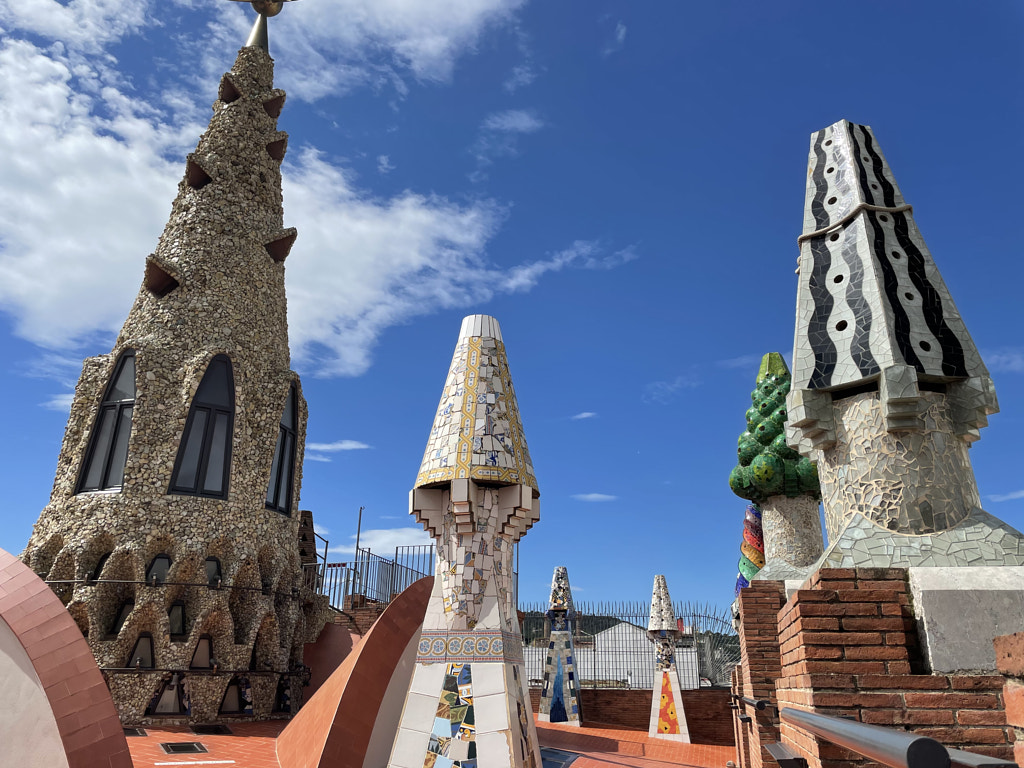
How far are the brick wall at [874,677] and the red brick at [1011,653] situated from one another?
48.8 inches

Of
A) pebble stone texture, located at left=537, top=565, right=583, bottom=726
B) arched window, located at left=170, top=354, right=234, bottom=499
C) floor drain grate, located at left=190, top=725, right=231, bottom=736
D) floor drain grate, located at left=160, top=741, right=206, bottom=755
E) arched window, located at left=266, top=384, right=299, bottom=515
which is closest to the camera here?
floor drain grate, located at left=160, top=741, right=206, bottom=755

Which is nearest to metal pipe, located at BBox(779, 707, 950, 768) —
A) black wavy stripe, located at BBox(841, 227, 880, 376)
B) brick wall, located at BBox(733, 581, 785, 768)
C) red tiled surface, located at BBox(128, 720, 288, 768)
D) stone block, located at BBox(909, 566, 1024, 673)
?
stone block, located at BBox(909, 566, 1024, 673)

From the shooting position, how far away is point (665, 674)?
15781 mm

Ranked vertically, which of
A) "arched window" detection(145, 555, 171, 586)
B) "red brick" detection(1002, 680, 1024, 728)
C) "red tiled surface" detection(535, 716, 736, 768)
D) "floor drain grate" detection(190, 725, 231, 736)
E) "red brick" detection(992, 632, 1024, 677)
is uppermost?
"arched window" detection(145, 555, 171, 586)

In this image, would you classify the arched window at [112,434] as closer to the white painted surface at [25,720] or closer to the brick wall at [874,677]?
the white painted surface at [25,720]

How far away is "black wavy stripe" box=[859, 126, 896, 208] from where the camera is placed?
5160mm

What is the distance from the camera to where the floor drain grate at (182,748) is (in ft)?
28.3

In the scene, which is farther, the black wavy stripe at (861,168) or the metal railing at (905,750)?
the black wavy stripe at (861,168)

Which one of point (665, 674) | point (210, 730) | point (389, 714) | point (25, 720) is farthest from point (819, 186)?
point (665, 674)

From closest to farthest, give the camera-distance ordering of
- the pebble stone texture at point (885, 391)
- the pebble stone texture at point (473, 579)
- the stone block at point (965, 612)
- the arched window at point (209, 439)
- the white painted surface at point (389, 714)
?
the stone block at point (965, 612), the pebble stone texture at point (885, 391), the pebble stone texture at point (473, 579), the white painted surface at point (389, 714), the arched window at point (209, 439)

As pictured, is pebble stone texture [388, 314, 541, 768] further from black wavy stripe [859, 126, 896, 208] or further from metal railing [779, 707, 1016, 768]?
metal railing [779, 707, 1016, 768]

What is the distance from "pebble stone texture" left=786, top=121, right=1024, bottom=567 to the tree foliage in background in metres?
8.21

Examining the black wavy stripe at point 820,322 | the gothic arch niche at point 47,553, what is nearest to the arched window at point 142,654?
the gothic arch niche at point 47,553

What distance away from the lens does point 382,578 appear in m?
15.1
